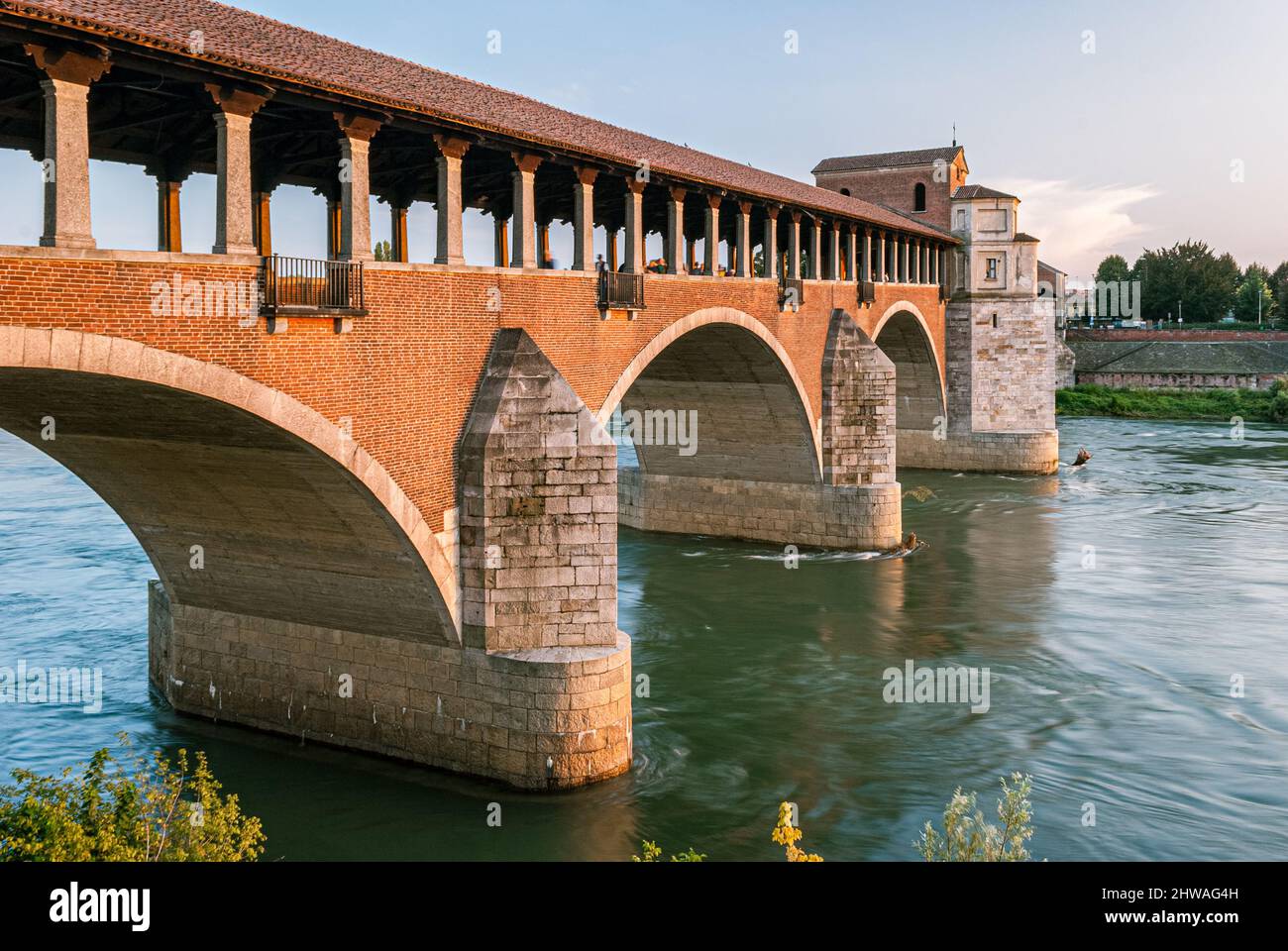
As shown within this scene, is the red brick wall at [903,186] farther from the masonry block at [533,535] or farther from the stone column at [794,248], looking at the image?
the masonry block at [533,535]

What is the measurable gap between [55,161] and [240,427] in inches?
139

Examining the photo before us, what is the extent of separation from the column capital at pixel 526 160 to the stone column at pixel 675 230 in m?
5.24

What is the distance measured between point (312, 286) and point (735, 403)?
62.0ft

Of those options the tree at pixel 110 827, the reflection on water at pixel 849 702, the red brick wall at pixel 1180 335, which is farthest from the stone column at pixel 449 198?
the red brick wall at pixel 1180 335

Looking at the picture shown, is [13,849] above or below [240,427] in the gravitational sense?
below

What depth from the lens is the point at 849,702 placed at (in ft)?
65.8

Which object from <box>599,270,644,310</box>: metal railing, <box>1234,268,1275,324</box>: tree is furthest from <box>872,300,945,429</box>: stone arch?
<box>1234,268,1275,324</box>: tree

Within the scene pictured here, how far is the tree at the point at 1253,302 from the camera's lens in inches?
3932

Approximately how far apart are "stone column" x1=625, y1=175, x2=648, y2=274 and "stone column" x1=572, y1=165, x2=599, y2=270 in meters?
1.58

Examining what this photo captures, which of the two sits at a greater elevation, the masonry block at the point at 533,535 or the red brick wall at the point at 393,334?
the red brick wall at the point at 393,334

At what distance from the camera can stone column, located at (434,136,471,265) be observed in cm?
1614
